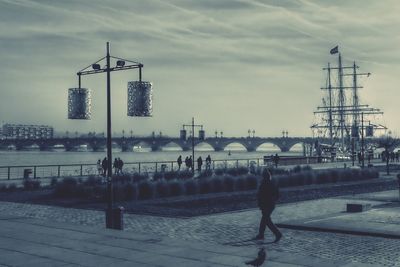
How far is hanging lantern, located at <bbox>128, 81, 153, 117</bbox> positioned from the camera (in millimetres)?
14219

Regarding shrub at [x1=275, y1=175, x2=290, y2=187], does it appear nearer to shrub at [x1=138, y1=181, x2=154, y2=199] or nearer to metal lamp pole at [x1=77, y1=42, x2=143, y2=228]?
shrub at [x1=138, y1=181, x2=154, y2=199]

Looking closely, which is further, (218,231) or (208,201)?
(208,201)

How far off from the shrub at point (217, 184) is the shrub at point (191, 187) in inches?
47.2

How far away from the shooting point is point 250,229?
52.3 ft

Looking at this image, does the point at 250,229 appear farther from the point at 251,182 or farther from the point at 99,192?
the point at 251,182

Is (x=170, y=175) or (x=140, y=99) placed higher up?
(x=140, y=99)

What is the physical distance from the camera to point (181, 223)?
57.1 ft

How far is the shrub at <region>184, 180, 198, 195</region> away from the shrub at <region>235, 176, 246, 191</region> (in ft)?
9.84

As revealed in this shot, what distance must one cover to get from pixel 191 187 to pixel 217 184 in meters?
1.91

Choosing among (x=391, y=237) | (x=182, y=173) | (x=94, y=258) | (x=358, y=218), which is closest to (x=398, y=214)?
(x=358, y=218)

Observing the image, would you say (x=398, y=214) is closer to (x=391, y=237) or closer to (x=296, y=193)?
(x=391, y=237)

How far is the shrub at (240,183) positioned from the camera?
30703 mm

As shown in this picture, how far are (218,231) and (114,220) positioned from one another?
9.48 feet

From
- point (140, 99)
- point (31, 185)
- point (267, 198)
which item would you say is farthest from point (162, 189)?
point (267, 198)
